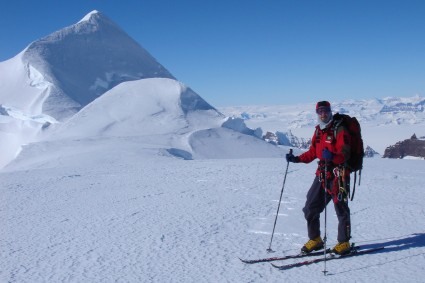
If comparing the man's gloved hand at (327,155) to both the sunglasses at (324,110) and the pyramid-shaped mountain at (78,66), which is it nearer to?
the sunglasses at (324,110)

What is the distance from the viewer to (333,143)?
181 inches

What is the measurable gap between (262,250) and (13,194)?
6.17 metres

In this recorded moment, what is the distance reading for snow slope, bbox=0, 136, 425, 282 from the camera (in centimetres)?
426

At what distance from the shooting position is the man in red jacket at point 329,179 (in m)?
4.54

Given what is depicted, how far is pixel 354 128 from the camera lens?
4.49 meters

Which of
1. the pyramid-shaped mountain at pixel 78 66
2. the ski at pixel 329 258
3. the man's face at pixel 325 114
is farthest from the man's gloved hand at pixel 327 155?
the pyramid-shaped mountain at pixel 78 66

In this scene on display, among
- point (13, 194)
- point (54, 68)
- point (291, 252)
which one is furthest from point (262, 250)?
point (54, 68)

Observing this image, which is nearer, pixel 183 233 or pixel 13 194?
pixel 183 233

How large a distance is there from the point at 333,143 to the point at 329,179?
44 centimetres

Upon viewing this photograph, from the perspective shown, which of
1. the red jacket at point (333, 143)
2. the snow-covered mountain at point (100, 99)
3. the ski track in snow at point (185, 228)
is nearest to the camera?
the ski track in snow at point (185, 228)

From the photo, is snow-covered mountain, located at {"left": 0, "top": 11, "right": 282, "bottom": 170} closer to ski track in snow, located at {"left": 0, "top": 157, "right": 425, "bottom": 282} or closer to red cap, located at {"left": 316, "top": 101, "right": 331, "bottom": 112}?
ski track in snow, located at {"left": 0, "top": 157, "right": 425, "bottom": 282}

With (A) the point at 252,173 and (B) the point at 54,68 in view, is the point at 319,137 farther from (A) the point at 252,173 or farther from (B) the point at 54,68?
(B) the point at 54,68

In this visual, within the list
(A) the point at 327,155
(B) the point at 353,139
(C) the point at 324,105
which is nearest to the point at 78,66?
(C) the point at 324,105

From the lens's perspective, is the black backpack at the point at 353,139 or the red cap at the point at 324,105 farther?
the red cap at the point at 324,105
